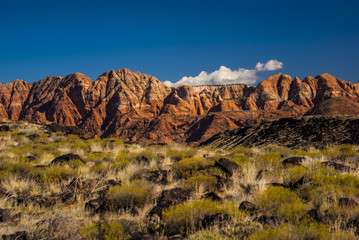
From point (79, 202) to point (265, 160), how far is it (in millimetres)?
6806

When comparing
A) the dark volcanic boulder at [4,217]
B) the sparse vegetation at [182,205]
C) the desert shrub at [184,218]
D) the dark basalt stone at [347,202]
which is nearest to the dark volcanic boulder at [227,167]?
the sparse vegetation at [182,205]

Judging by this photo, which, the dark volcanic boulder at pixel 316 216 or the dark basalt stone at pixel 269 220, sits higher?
the dark volcanic boulder at pixel 316 216

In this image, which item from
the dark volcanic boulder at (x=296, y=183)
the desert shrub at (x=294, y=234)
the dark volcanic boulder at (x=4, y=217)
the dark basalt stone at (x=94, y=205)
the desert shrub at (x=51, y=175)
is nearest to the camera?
the desert shrub at (x=294, y=234)

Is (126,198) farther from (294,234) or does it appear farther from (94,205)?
(294,234)

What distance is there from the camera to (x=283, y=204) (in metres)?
3.97

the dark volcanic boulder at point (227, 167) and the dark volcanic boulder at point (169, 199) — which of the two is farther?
the dark volcanic boulder at point (227, 167)

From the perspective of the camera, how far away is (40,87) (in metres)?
135

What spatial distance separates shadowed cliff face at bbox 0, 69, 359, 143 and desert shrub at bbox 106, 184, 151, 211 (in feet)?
252

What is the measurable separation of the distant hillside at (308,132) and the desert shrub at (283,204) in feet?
49.3

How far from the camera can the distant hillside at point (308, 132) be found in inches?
687

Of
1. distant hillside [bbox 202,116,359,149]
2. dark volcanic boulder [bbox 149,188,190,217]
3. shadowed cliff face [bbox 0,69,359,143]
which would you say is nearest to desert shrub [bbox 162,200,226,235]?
dark volcanic boulder [bbox 149,188,190,217]

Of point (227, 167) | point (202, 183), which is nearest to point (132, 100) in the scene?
point (227, 167)

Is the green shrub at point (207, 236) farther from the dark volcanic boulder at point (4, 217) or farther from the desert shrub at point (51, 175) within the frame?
the desert shrub at point (51, 175)

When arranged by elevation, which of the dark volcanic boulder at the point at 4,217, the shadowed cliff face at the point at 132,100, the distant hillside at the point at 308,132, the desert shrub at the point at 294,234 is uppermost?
the shadowed cliff face at the point at 132,100
